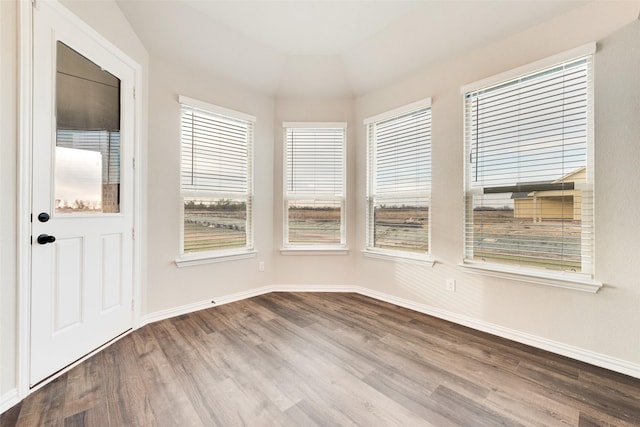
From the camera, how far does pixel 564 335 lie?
2023mm

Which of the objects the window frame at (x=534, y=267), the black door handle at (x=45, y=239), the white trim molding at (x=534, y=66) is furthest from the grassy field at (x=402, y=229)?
the black door handle at (x=45, y=239)

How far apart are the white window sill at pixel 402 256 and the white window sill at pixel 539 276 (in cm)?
34

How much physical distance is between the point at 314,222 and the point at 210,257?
136cm

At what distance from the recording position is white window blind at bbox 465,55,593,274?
199cm

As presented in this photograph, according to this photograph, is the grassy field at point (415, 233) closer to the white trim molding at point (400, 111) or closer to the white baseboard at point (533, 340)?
the white baseboard at point (533, 340)

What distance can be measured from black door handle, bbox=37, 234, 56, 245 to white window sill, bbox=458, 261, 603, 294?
3.26m

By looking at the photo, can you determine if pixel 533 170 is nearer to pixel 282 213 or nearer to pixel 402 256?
pixel 402 256

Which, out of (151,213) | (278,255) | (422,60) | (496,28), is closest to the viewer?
(496,28)

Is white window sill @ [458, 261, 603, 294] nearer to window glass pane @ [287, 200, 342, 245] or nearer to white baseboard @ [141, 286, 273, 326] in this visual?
window glass pane @ [287, 200, 342, 245]

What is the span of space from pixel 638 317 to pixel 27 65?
166 inches

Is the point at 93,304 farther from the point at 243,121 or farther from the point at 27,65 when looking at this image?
the point at 243,121

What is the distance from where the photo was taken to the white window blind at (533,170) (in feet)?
6.53

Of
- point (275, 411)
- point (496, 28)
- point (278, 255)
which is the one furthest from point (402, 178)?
point (275, 411)

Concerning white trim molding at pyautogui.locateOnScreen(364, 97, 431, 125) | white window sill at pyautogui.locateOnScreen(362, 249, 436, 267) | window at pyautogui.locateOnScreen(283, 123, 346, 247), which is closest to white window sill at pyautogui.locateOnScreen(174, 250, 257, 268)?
window at pyautogui.locateOnScreen(283, 123, 346, 247)
